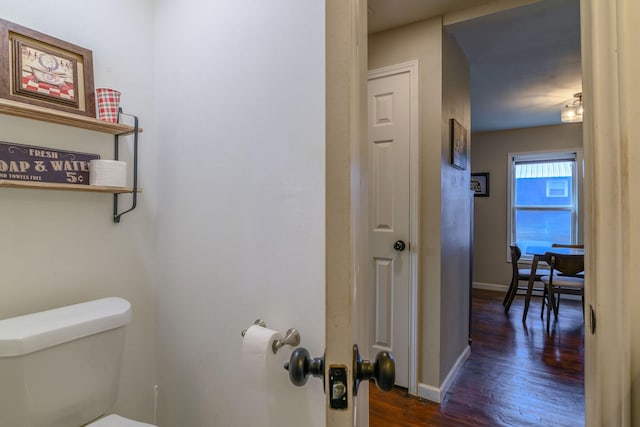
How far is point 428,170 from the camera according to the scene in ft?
6.70

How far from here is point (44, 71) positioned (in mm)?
1128

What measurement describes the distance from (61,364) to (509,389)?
248 cm

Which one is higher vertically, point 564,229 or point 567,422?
point 564,229

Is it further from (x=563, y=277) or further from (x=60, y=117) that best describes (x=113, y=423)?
(x=563, y=277)

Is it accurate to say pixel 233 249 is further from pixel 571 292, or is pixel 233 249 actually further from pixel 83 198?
pixel 571 292

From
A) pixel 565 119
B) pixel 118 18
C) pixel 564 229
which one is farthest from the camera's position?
pixel 564 229

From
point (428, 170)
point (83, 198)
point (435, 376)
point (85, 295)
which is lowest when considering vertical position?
point (435, 376)

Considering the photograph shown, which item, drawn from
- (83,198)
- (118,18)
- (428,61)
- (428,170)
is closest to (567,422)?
(428,170)

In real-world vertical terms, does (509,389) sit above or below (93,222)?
below

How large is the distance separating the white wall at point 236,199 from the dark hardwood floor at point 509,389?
1070 millimetres

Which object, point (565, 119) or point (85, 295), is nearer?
point (85, 295)

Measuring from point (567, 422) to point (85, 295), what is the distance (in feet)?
8.29

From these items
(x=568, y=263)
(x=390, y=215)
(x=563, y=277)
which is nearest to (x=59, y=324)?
(x=390, y=215)

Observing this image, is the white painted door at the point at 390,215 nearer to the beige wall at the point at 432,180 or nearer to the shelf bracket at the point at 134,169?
the beige wall at the point at 432,180
